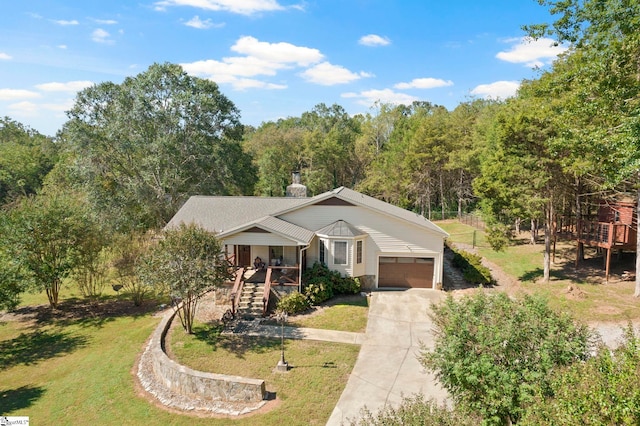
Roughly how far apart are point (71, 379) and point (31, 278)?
329 inches

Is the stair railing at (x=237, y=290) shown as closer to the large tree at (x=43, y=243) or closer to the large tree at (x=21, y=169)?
the large tree at (x=43, y=243)

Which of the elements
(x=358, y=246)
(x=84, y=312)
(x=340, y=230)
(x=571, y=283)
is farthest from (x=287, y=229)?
(x=571, y=283)

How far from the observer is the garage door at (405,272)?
21678 mm

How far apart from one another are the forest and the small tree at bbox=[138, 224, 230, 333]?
7597mm

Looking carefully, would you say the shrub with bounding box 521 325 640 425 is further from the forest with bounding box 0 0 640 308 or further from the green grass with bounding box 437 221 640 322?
the forest with bounding box 0 0 640 308

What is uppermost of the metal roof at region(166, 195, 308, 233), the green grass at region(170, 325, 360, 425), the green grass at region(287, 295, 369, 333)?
the metal roof at region(166, 195, 308, 233)

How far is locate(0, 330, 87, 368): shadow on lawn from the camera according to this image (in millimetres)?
15672

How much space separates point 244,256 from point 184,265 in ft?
23.2

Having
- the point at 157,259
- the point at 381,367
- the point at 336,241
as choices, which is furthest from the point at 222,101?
the point at 381,367

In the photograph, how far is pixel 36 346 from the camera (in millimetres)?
16828

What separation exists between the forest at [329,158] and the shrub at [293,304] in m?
10.1

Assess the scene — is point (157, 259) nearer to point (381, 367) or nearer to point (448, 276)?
point (381, 367)

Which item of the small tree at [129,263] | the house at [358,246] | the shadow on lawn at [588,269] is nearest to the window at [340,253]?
the house at [358,246]

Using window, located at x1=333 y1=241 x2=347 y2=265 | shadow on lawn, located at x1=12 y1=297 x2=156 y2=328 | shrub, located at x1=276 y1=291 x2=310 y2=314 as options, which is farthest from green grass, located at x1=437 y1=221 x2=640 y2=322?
shadow on lawn, located at x1=12 y1=297 x2=156 y2=328
